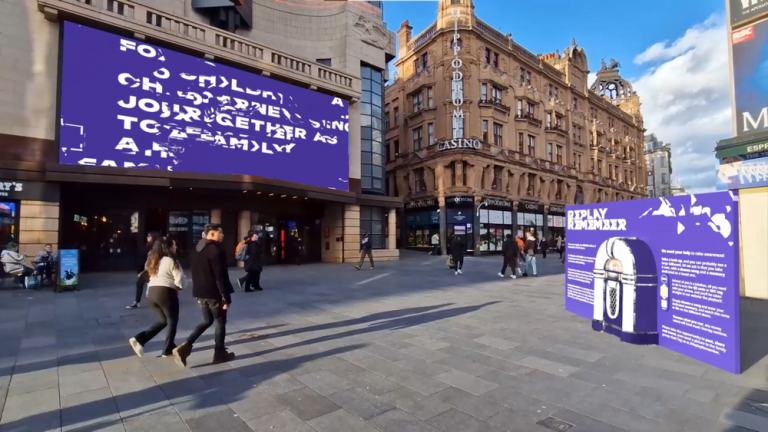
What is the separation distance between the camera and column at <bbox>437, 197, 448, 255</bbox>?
33.4 metres

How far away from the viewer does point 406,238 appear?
38.4 m

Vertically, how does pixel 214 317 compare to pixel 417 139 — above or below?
below

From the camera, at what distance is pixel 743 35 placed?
40.7ft

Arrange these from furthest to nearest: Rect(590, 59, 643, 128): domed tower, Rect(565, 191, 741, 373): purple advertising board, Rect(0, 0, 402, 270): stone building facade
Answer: Rect(590, 59, 643, 128): domed tower, Rect(0, 0, 402, 270): stone building facade, Rect(565, 191, 741, 373): purple advertising board

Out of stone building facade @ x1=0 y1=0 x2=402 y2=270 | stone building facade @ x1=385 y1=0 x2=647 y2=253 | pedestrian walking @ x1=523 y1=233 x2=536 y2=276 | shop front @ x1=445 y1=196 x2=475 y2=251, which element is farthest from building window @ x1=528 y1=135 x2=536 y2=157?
pedestrian walking @ x1=523 y1=233 x2=536 y2=276

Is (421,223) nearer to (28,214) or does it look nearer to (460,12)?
(460,12)

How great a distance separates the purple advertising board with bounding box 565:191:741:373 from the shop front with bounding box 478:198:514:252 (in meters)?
26.5

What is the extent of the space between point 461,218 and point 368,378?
29.7 meters

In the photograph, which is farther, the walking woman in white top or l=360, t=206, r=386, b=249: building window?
l=360, t=206, r=386, b=249: building window

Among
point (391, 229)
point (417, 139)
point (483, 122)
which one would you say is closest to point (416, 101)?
point (417, 139)

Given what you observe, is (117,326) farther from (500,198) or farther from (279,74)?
(500,198)

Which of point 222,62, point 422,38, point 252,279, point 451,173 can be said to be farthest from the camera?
point 422,38

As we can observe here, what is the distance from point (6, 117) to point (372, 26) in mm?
19636

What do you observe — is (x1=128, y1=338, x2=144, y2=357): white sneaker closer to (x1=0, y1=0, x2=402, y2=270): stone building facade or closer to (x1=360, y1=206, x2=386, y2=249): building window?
(x1=0, y1=0, x2=402, y2=270): stone building facade
